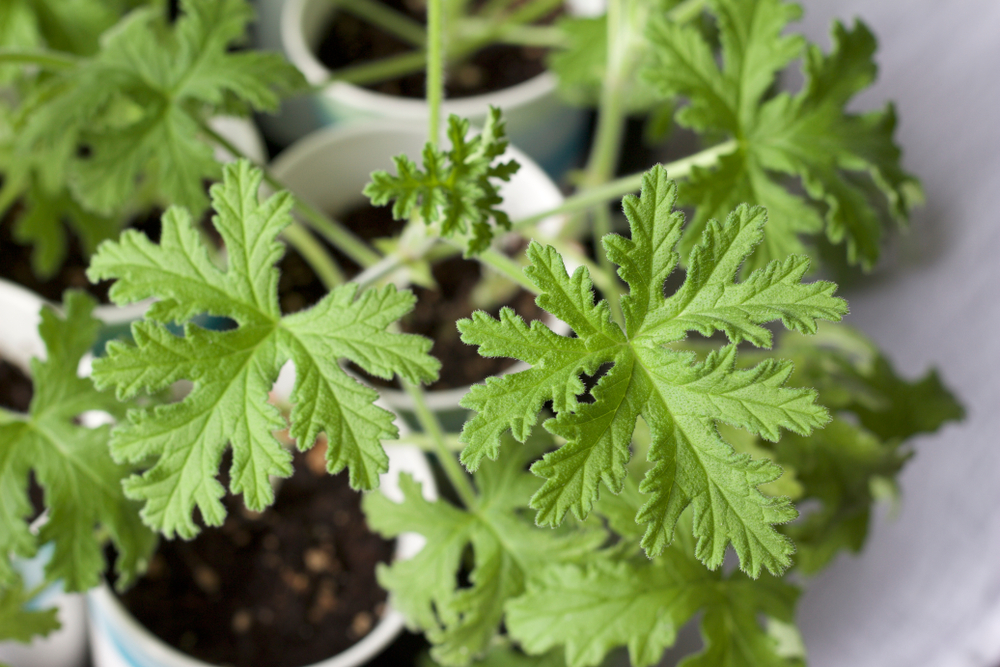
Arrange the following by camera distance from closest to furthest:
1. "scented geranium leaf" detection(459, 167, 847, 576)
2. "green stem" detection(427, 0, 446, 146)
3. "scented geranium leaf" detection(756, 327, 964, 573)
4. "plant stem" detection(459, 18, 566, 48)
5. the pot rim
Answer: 1. "scented geranium leaf" detection(459, 167, 847, 576)
2. "green stem" detection(427, 0, 446, 146)
3. "scented geranium leaf" detection(756, 327, 964, 573)
4. the pot rim
5. "plant stem" detection(459, 18, 566, 48)

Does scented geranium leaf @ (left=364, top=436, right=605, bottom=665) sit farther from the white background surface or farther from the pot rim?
the white background surface

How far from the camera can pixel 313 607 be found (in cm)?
105

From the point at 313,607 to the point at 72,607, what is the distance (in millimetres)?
296

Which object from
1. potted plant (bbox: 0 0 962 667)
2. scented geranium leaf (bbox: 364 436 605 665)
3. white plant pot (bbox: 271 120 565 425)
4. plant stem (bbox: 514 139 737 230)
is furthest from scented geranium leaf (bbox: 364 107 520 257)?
white plant pot (bbox: 271 120 565 425)

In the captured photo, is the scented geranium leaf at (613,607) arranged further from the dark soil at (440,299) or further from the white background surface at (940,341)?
the white background surface at (940,341)

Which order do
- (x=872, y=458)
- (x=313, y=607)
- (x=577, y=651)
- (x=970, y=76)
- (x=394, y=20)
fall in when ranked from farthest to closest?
(x=394, y=20) < (x=970, y=76) < (x=313, y=607) < (x=872, y=458) < (x=577, y=651)

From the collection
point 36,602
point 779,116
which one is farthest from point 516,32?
point 36,602

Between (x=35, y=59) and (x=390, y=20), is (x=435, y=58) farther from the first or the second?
(x=390, y=20)

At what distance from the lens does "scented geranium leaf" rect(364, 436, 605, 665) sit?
0.78 meters

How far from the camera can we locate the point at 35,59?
808 millimetres

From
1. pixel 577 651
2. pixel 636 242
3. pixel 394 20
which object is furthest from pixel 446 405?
pixel 394 20

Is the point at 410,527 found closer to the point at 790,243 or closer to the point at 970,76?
the point at 790,243

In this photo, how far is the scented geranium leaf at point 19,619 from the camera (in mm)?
805

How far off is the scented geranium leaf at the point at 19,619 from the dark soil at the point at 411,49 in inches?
34.3
